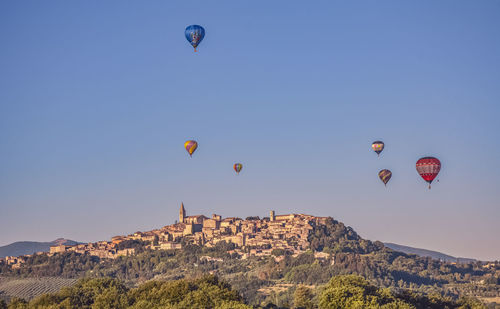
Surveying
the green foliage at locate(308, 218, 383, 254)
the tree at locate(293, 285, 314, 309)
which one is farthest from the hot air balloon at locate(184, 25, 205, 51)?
the green foliage at locate(308, 218, 383, 254)

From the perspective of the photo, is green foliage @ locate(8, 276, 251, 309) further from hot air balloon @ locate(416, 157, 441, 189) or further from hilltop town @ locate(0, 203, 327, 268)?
hilltop town @ locate(0, 203, 327, 268)

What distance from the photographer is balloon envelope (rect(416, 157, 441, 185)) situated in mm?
73688

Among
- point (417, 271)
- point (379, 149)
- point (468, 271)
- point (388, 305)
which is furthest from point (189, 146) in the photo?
point (468, 271)

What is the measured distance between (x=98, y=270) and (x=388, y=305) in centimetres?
12788

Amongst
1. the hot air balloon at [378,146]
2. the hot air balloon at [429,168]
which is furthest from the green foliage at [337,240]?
the hot air balloon at [429,168]

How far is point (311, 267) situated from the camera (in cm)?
14400

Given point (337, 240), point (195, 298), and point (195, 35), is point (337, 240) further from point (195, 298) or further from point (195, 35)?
point (195, 298)

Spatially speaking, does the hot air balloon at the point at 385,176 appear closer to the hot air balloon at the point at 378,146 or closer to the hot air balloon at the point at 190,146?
the hot air balloon at the point at 378,146

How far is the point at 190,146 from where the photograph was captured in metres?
96.5

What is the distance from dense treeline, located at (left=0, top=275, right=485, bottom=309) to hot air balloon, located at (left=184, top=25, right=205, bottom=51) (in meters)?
26.0

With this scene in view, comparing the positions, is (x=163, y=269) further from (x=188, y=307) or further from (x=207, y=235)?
(x=188, y=307)

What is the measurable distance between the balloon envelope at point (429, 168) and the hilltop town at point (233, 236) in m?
89.1

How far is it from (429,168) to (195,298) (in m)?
30.7

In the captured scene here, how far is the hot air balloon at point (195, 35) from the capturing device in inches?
2993
